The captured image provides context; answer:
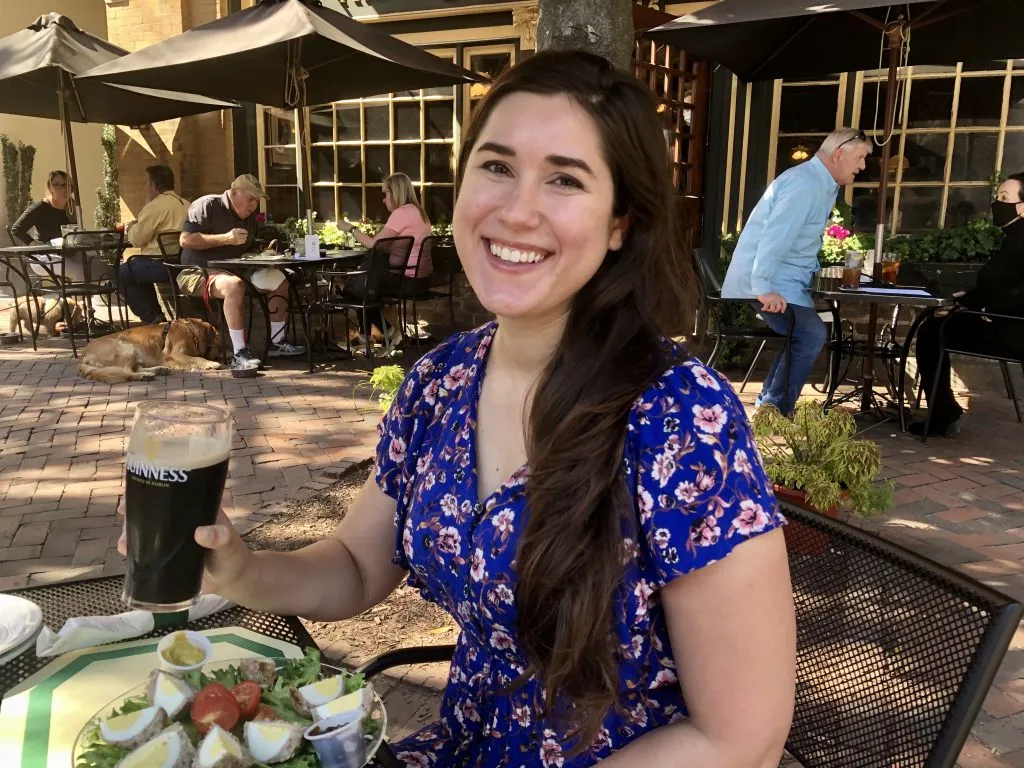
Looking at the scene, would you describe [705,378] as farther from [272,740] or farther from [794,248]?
[794,248]

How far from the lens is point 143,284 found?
863 centimetres

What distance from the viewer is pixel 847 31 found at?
5766mm

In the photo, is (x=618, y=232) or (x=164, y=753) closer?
(x=164, y=753)

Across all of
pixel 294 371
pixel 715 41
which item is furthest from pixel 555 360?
pixel 294 371

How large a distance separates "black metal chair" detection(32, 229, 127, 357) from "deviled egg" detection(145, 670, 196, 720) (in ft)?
24.5

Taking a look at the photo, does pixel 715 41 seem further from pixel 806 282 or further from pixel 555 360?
pixel 555 360

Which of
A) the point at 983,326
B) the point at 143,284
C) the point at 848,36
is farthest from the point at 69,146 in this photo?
the point at 983,326

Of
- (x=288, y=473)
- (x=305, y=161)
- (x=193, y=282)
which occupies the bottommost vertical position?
(x=288, y=473)

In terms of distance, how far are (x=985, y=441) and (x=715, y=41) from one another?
3096mm

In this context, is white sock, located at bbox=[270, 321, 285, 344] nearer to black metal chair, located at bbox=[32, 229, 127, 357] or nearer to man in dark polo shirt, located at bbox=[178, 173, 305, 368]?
man in dark polo shirt, located at bbox=[178, 173, 305, 368]

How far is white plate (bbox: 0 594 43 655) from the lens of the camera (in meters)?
1.21

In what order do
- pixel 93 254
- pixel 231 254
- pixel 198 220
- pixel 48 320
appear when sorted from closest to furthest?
pixel 198 220, pixel 231 254, pixel 93 254, pixel 48 320

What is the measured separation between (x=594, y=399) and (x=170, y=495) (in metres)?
0.61

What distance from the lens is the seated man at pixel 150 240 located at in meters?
8.41
